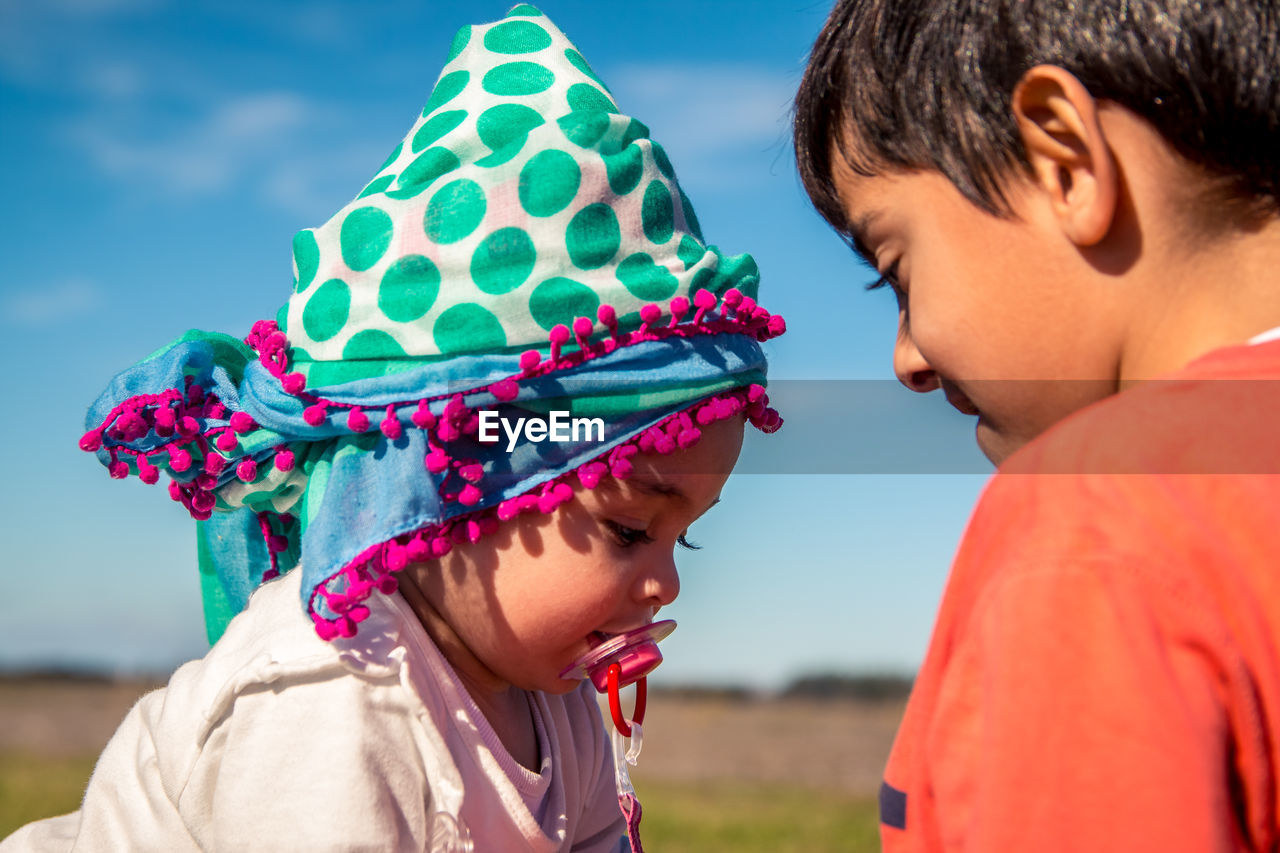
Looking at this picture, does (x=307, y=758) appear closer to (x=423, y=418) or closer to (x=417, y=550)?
(x=417, y=550)

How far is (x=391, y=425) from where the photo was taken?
5.96 ft

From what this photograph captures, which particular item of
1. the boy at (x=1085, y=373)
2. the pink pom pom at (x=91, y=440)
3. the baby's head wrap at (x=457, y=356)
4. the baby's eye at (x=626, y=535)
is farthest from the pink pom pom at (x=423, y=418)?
the boy at (x=1085, y=373)

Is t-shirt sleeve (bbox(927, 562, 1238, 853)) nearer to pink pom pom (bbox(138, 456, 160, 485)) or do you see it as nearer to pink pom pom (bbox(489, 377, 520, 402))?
pink pom pom (bbox(489, 377, 520, 402))

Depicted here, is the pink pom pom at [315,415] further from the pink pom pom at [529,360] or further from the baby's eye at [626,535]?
the baby's eye at [626,535]

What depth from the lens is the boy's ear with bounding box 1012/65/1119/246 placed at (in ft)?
4.04

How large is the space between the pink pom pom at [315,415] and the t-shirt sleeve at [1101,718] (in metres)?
1.28

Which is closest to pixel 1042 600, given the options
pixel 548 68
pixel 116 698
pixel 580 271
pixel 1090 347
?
pixel 1090 347

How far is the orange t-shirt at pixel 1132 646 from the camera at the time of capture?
84cm

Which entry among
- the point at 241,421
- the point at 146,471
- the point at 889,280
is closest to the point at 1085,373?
the point at 889,280

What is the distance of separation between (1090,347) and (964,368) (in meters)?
0.16

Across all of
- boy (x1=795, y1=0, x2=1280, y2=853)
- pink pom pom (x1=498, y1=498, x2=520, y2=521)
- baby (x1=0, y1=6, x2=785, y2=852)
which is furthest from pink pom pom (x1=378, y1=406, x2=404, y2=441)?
boy (x1=795, y1=0, x2=1280, y2=853)

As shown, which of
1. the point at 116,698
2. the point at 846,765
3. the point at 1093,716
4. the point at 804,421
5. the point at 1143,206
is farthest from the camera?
the point at 116,698

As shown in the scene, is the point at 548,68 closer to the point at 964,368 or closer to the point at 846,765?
the point at 964,368

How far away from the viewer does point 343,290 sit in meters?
1.95
